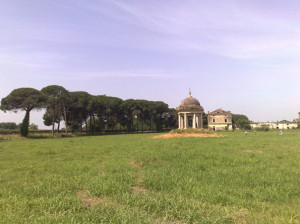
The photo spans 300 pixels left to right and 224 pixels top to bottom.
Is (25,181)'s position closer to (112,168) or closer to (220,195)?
(112,168)

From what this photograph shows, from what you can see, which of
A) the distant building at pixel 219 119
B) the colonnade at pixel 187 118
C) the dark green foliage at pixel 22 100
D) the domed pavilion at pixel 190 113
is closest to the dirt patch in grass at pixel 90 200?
the dark green foliage at pixel 22 100

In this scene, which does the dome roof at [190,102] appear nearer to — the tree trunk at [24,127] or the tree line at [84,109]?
the tree line at [84,109]

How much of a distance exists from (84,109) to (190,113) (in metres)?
28.6

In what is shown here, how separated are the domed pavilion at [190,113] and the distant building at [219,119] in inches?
1297

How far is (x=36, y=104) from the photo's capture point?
46906mm

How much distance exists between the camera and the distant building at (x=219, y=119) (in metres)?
93.4

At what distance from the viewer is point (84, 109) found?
60.3m

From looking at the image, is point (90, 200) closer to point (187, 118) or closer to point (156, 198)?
point (156, 198)

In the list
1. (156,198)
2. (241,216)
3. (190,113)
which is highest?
(190,113)

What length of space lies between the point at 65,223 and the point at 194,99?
205 ft

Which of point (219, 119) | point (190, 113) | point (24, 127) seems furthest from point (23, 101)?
point (219, 119)

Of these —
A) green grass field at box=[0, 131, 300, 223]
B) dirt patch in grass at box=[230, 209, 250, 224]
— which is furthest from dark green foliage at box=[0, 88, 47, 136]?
dirt patch in grass at box=[230, 209, 250, 224]

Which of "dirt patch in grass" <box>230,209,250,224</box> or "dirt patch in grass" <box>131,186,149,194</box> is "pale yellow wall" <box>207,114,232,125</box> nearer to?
"dirt patch in grass" <box>131,186,149,194</box>

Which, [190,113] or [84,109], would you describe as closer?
[190,113]
